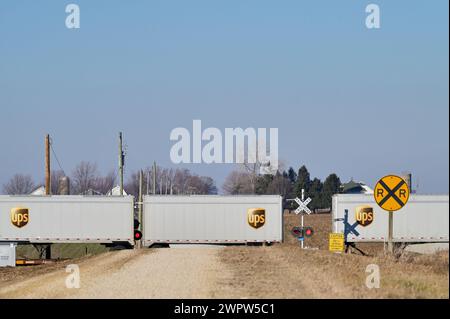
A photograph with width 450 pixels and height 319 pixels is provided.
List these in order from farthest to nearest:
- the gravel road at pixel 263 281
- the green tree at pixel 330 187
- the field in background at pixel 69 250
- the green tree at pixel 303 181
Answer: the green tree at pixel 303 181 → the green tree at pixel 330 187 → the field in background at pixel 69 250 → the gravel road at pixel 263 281

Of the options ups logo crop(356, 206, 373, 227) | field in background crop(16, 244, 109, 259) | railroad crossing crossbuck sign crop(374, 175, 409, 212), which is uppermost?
railroad crossing crossbuck sign crop(374, 175, 409, 212)

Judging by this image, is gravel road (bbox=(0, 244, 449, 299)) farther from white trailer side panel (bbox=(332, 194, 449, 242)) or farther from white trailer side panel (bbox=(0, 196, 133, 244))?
white trailer side panel (bbox=(0, 196, 133, 244))

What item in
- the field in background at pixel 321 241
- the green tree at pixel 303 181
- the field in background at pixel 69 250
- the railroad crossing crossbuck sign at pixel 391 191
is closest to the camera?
the railroad crossing crossbuck sign at pixel 391 191

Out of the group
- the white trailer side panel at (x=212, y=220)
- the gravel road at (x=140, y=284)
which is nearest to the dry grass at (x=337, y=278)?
the gravel road at (x=140, y=284)

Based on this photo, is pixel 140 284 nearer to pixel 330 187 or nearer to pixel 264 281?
pixel 264 281

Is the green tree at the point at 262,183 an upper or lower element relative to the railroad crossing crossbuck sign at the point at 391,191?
lower

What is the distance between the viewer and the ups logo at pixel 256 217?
48094 millimetres

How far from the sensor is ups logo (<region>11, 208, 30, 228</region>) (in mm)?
49688

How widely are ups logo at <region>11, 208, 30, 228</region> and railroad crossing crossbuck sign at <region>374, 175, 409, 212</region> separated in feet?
107

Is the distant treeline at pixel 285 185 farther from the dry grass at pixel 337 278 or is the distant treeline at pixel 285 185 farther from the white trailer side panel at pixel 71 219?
the dry grass at pixel 337 278

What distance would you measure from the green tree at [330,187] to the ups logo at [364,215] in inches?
1870

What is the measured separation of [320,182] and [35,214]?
5576 cm

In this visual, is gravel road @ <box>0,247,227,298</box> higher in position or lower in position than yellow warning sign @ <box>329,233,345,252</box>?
higher

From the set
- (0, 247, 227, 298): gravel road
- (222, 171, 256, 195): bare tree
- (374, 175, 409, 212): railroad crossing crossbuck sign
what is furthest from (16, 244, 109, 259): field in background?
(374, 175, 409, 212): railroad crossing crossbuck sign
